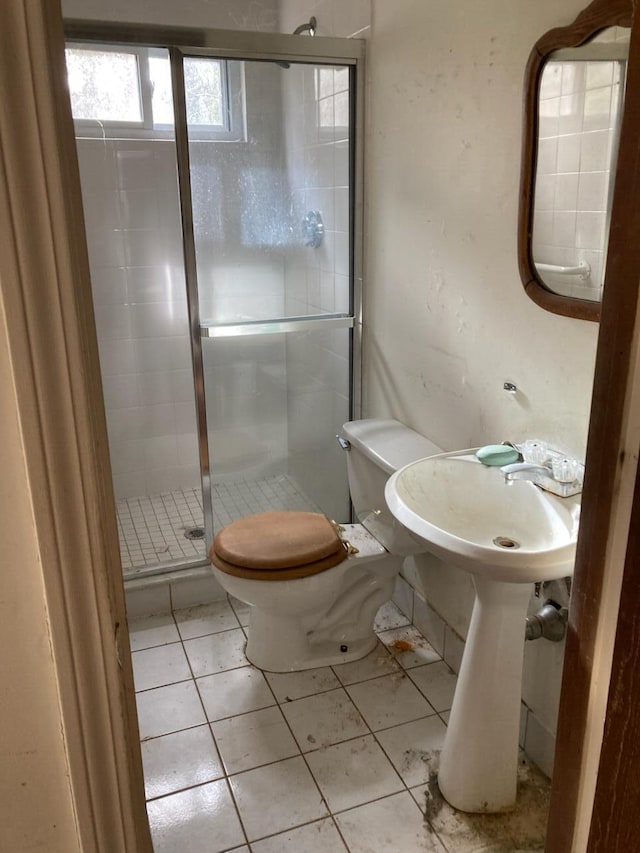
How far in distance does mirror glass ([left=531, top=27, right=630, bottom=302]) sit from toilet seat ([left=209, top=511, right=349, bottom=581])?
3.23ft

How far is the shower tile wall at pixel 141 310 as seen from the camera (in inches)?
112

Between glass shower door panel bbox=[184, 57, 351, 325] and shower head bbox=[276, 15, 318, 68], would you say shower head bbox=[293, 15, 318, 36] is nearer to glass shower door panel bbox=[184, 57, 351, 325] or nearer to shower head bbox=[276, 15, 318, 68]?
shower head bbox=[276, 15, 318, 68]

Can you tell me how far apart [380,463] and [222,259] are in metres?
0.92

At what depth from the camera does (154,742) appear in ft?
6.34

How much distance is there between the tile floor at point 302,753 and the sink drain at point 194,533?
456 mm

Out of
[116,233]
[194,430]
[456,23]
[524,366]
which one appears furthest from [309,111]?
[194,430]

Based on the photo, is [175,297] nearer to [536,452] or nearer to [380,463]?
[380,463]

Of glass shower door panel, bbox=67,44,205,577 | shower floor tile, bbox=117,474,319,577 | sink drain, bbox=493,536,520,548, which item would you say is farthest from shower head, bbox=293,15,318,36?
sink drain, bbox=493,536,520,548

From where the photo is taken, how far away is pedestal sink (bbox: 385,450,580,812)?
154cm

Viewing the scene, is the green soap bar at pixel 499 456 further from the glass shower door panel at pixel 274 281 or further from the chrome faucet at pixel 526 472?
the glass shower door panel at pixel 274 281

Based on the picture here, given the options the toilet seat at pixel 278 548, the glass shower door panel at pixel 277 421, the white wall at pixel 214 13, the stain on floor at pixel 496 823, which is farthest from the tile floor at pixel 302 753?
the white wall at pixel 214 13

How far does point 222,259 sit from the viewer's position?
95.5 inches

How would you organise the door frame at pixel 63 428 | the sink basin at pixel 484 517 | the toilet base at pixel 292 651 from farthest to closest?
the toilet base at pixel 292 651 < the sink basin at pixel 484 517 < the door frame at pixel 63 428

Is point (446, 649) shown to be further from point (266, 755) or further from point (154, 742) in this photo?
point (154, 742)
